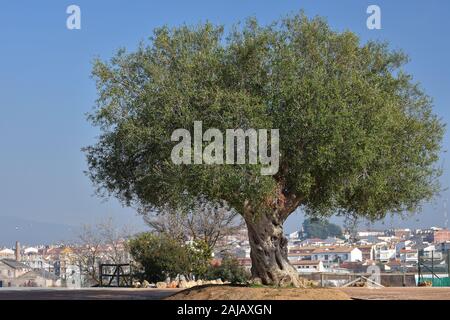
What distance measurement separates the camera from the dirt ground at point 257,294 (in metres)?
24.5

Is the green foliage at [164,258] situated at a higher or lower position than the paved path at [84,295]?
higher

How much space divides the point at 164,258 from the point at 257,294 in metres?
19.3

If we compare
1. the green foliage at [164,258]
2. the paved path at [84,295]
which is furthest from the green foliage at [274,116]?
the green foliage at [164,258]

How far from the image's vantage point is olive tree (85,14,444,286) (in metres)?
23.5

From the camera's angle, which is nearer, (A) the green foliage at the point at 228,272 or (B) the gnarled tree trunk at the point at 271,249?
(B) the gnarled tree trunk at the point at 271,249

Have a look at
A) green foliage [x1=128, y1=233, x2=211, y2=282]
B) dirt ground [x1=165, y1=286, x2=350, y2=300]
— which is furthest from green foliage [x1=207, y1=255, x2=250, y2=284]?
dirt ground [x1=165, y1=286, x2=350, y2=300]

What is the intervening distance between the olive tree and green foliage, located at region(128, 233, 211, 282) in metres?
15.8

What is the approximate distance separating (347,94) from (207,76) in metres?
4.56

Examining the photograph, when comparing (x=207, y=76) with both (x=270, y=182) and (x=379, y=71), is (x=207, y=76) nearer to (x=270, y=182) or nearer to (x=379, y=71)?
(x=270, y=182)

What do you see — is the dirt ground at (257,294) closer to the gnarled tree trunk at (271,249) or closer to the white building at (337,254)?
the gnarled tree trunk at (271,249)

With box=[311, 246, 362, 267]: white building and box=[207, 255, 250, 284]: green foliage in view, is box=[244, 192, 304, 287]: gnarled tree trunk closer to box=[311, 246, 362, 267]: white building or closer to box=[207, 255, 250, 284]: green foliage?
box=[207, 255, 250, 284]: green foliage

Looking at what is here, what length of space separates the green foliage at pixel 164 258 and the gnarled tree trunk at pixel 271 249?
53.8 ft

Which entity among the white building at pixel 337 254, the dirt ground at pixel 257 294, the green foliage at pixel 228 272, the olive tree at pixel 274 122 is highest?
the olive tree at pixel 274 122

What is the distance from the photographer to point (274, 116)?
938 inches
